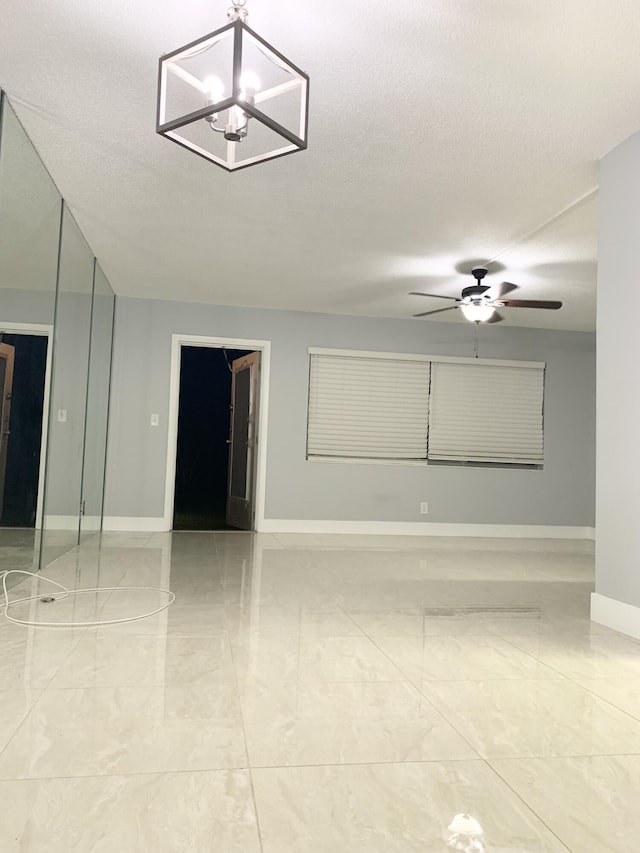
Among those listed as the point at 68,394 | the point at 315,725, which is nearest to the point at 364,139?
the point at 68,394

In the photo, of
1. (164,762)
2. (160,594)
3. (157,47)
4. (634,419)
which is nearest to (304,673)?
(164,762)

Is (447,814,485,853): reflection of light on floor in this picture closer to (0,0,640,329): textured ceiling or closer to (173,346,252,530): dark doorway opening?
(0,0,640,329): textured ceiling

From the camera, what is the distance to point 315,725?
1.76 m

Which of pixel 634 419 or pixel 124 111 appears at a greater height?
pixel 124 111

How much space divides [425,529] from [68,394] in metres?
4.18

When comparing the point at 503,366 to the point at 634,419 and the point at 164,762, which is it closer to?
the point at 634,419

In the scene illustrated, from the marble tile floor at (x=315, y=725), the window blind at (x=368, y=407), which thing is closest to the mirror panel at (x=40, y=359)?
the marble tile floor at (x=315, y=725)

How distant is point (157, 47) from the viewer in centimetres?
262

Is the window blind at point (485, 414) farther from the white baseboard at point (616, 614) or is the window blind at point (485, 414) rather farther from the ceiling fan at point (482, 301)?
the white baseboard at point (616, 614)

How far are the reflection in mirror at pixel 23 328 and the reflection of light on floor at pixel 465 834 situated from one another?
263cm

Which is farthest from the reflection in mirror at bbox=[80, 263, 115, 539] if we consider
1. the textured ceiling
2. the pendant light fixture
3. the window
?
the pendant light fixture

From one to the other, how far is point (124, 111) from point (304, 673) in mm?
2706

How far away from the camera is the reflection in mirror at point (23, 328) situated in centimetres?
313

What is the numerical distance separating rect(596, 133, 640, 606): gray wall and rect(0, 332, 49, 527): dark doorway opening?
2.96 m
